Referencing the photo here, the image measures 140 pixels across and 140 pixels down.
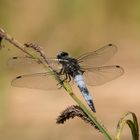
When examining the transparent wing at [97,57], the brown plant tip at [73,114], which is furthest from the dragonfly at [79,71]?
the brown plant tip at [73,114]

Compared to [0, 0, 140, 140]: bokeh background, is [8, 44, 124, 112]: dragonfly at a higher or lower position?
lower

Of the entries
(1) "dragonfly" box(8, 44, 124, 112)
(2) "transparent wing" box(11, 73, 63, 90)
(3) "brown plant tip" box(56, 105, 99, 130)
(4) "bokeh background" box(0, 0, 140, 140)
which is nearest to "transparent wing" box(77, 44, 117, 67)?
(1) "dragonfly" box(8, 44, 124, 112)

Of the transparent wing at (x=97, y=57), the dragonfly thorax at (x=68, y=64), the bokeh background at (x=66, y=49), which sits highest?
the bokeh background at (x=66, y=49)

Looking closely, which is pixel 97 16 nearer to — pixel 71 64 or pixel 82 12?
pixel 82 12

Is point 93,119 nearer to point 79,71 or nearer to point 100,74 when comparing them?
point 79,71

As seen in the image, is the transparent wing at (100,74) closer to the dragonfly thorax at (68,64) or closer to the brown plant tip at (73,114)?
the dragonfly thorax at (68,64)

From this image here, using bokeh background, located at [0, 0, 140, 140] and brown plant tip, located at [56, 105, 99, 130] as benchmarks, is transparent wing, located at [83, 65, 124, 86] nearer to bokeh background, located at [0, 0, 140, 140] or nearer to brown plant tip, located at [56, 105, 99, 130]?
brown plant tip, located at [56, 105, 99, 130]
